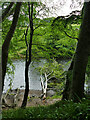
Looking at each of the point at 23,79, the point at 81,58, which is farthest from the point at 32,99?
the point at 81,58

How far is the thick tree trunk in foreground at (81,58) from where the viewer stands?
2.42 m

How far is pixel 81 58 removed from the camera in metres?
2.44

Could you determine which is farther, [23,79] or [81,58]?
[23,79]

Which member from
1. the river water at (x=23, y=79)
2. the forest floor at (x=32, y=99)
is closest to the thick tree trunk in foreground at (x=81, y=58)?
the forest floor at (x=32, y=99)

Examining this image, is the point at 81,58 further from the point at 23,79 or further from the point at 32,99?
the point at 23,79

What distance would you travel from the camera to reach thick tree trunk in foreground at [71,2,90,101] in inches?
95.2

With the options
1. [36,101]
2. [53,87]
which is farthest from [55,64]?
[36,101]

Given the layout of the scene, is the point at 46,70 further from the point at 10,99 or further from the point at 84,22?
the point at 84,22

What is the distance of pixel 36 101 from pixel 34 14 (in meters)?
4.03

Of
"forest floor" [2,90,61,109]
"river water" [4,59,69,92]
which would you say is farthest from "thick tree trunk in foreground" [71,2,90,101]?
"river water" [4,59,69,92]

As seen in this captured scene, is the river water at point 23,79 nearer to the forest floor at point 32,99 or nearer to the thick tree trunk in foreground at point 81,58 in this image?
the forest floor at point 32,99

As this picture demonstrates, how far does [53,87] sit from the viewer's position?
8523 mm

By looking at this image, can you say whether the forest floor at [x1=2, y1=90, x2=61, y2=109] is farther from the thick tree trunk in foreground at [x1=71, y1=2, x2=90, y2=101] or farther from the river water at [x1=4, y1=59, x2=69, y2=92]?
the thick tree trunk in foreground at [x1=71, y1=2, x2=90, y2=101]

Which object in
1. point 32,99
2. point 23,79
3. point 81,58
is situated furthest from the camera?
point 23,79
